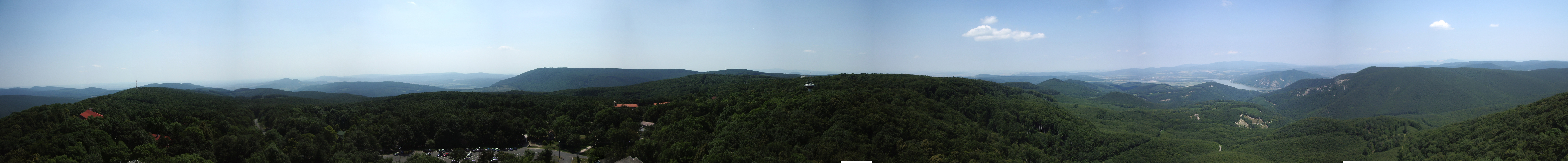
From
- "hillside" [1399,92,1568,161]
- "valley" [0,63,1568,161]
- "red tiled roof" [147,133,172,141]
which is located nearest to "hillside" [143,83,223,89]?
"valley" [0,63,1568,161]

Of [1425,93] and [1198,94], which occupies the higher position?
[1425,93]

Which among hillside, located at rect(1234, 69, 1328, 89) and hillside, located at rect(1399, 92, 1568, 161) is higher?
hillside, located at rect(1234, 69, 1328, 89)

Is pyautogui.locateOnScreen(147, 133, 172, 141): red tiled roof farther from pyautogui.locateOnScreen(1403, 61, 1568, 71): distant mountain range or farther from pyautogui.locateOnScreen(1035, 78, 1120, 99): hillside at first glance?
pyautogui.locateOnScreen(1403, 61, 1568, 71): distant mountain range

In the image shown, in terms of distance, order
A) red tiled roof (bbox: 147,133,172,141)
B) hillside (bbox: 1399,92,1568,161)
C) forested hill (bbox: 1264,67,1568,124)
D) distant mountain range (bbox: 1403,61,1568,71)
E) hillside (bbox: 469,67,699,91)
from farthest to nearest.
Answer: hillside (bbox: 469,67,699,91) → distant mountain range (bbox: 1403,61,1568,71) → forested hill (bbox: 1264,67,1568,124) → red tiled roof (bbox: 147,133,172,141) → hillside (bbox: 1399,92,1568,161)

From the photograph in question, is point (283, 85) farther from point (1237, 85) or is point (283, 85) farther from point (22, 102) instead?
point (1237, 85)

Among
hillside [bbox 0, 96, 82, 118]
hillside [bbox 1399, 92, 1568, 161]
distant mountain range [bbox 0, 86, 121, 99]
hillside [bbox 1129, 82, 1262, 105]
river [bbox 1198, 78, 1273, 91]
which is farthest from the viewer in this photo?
river [bbox 1198, 78, 1273, 91]

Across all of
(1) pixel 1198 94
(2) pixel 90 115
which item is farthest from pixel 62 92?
(1) pixel 1198 94

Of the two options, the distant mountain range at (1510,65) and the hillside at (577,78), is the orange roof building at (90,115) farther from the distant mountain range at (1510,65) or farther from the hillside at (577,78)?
the distant mountain range at (1510,65)
